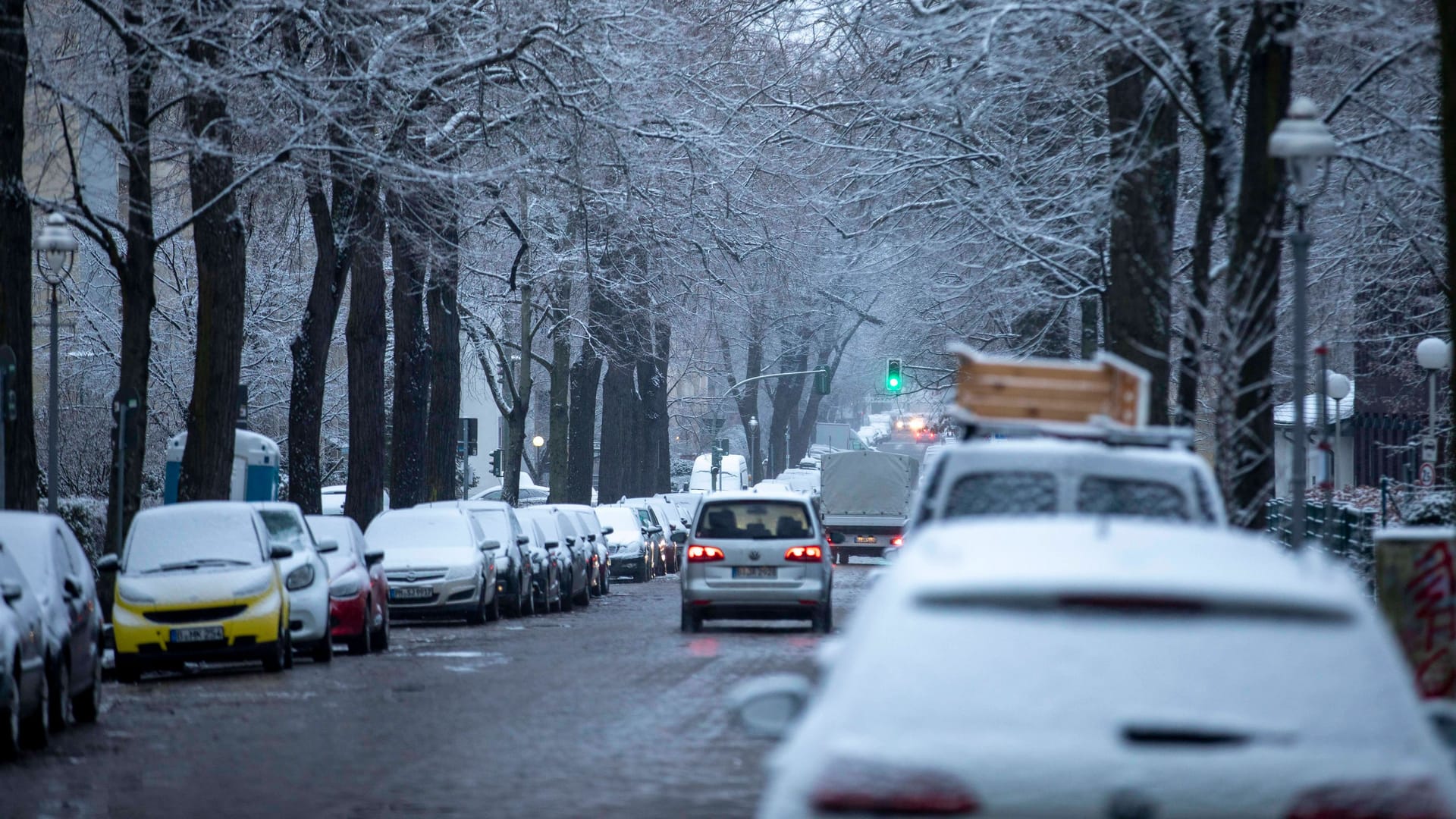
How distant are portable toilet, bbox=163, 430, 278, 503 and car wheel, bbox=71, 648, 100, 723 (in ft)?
58.8

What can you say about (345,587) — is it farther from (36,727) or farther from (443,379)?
(443,379)

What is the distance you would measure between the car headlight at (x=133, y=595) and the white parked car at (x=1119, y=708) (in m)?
16.1

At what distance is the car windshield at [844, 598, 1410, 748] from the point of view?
4.53 meters

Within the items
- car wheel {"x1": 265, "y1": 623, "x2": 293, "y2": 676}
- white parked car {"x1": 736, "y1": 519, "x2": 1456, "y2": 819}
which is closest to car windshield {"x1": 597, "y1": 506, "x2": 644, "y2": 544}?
car wheel {"x1": 265, "y1": 623, "x2": 293, "y2": 676}

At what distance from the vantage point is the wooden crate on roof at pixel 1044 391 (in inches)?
451

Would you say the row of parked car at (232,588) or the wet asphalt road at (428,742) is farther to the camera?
the row of parked car at (232,588)

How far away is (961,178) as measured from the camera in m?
29.4

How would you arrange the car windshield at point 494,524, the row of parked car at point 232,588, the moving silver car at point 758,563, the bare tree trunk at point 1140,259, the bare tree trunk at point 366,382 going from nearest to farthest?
the row of parked car at point 232,588 → the bare tree trunk at point 1140,259 → the moving silver car at point 758,563 → the car windshield at point 494,524 → the bare tree trunk at point 366,382

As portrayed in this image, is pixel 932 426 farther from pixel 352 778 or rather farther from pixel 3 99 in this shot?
pixel 352 778

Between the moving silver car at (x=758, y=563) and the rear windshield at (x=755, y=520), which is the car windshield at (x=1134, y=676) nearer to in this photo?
the moving silver car at (x=758, y=563)

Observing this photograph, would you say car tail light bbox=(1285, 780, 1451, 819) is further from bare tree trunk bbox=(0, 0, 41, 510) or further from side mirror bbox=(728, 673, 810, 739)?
bare tree trunk bbox=(0, 0, 41, 510)

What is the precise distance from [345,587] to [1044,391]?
44.2ft

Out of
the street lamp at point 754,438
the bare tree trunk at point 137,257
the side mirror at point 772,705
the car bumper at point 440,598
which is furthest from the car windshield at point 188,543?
the street lamp at point 754,438

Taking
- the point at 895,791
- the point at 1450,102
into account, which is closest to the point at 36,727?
the point at 1450,102
